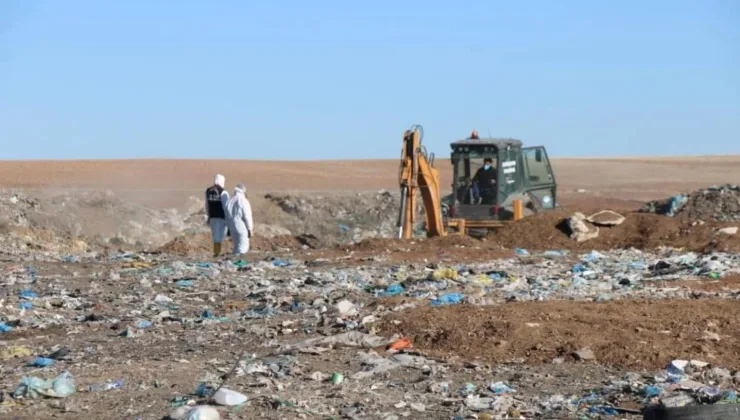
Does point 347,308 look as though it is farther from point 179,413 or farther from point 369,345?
point 179,413

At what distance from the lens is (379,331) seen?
980cm

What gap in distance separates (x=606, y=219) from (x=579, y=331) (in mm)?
12660

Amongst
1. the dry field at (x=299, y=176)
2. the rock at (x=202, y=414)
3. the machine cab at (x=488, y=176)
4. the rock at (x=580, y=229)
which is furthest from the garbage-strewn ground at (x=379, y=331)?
the dry field at (x=299, y=176)

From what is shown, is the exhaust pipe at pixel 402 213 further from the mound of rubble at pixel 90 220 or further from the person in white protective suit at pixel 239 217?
the mound of rubble at pixel 90 220

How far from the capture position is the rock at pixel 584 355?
875cm

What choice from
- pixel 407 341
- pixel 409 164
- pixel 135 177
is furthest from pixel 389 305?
pixel 135 177

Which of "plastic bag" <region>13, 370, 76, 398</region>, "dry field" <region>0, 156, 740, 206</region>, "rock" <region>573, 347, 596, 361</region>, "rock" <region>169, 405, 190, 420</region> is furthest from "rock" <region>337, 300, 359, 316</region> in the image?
"dry field" <region>0, 156, 740, 206</region>

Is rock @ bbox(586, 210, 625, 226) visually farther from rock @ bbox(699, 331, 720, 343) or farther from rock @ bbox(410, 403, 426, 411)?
rock @ bbox(410, 403, 426, 411)

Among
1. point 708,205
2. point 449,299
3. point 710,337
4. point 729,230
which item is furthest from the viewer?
point 708,205

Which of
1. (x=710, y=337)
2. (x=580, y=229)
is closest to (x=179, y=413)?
(x=710, y=337)

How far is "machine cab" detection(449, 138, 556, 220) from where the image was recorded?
21984 mm

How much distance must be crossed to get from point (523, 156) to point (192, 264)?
801 centimetres

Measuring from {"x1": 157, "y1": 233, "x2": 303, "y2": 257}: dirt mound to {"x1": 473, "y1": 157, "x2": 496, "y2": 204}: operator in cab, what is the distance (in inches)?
147

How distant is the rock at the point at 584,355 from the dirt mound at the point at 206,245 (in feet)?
39.9
